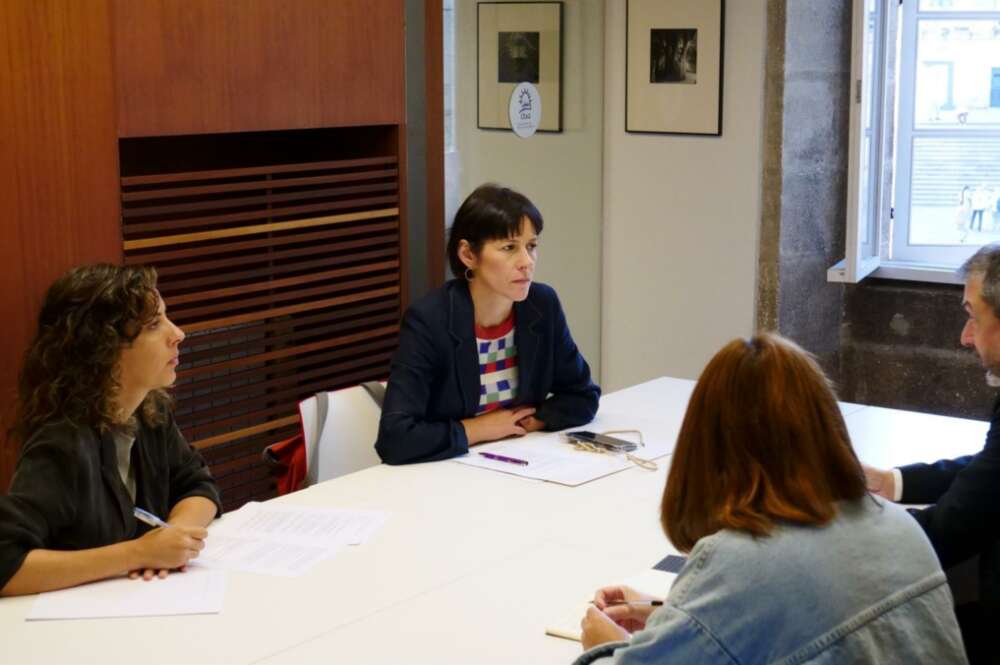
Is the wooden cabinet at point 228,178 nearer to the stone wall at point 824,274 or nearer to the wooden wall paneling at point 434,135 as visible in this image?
the wooden wall paneling at point 434,135

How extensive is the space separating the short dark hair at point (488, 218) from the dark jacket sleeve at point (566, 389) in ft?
0.88

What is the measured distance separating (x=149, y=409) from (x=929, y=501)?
1.68 metres

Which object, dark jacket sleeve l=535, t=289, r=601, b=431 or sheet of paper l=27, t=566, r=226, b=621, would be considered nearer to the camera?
sheet of paper l=27, t=566, r=226, b=621

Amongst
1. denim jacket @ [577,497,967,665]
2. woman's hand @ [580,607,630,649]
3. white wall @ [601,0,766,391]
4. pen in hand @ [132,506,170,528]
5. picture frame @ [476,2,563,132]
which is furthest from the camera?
white wall @ [601,0,766,391]

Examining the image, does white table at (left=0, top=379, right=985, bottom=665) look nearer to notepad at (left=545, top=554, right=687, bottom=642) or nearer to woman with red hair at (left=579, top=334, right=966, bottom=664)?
notepad at (left=545, top=554, right=687, bottom=642)

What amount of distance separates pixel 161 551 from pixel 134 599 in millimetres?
118

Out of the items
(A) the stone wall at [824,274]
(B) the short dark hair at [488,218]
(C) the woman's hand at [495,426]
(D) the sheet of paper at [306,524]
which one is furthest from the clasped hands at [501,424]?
(A) the stone wall at [824,274]

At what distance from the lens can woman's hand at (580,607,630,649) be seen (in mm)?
1990

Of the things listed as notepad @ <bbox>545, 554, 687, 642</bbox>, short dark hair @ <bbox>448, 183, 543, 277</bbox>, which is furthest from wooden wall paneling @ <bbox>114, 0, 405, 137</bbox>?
notepad @ <bbox>545, 554, 687, 642</bbox>

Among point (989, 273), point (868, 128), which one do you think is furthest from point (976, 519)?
point (868, 128)

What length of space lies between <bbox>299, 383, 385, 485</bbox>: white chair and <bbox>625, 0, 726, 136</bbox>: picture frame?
8.16 feet

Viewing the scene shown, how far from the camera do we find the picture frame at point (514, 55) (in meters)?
5.10

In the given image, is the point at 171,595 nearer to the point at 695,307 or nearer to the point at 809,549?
the point at 809,549

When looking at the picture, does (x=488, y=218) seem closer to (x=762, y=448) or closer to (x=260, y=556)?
(x=260, y=556)
